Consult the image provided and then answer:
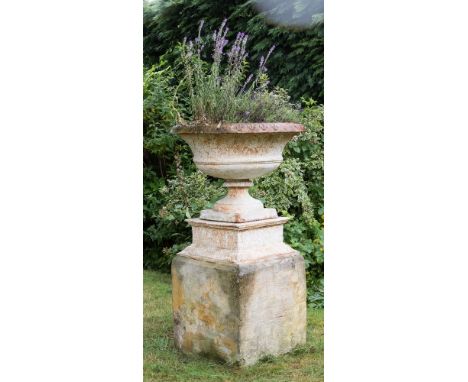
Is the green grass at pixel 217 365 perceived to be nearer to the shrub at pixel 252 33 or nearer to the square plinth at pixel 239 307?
the square plinth at pixel 239 307

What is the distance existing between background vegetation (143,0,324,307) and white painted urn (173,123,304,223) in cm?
99

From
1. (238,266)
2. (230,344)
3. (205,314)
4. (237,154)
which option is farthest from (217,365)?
(237,154)

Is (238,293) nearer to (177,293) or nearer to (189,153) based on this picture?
(177,293)

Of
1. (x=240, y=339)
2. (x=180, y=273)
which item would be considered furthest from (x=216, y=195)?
(x=240, y=339)

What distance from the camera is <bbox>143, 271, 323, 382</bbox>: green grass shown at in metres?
3.51

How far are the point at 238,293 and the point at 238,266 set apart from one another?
0.46 ft

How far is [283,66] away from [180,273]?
5.39 ft

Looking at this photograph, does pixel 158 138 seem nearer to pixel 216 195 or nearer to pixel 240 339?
pixel 216 195

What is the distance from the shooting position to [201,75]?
3682 mm

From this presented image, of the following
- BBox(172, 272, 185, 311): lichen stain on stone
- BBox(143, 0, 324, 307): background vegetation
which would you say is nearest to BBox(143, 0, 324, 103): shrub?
BBox(143, 0, 324, 307): background vegetation

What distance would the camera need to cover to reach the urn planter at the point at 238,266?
3.49 m

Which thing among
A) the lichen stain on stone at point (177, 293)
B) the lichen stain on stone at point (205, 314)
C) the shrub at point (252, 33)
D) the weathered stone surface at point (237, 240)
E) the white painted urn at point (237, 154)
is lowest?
the lichen stain on stone at point (205, 314)

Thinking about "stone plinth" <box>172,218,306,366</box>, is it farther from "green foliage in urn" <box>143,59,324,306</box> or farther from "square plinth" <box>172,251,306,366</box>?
"green foliage in urn" <box>143,59,324,306</box>

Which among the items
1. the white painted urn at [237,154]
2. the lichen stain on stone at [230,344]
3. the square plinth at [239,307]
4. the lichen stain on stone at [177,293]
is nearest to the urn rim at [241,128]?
the white painted urn at [237,154]
